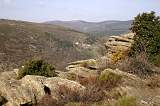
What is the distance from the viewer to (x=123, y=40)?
2947cm

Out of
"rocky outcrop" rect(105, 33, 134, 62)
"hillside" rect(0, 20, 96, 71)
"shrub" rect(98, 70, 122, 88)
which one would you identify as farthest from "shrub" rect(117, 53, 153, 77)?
"hillside" rect(0, 20, 96, 71)

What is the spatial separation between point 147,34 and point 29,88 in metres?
12.2

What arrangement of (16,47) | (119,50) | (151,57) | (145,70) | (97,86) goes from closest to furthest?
(97,86)
(145,70)
(151,57)
(119,50)
(16,47)

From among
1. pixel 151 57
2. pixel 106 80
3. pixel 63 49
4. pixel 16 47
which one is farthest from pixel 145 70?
pixel 63 49

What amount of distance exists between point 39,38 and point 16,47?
3239cm

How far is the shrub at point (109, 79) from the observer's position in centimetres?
1655

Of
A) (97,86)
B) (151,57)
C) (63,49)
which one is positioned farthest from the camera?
(63,49)

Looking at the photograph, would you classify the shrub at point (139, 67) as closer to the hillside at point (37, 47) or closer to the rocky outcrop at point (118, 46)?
the rocky outcrop at point (118, 46)

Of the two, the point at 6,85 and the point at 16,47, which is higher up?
the point at 6,85

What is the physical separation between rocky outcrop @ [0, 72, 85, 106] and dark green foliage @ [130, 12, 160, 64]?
8621mm

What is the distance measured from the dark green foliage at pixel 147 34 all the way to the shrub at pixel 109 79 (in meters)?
6.60

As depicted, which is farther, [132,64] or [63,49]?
[63,49]

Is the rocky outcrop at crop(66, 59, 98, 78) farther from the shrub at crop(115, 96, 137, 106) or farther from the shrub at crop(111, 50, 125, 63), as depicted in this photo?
the shrub at crop(115, 96, 137, 106)

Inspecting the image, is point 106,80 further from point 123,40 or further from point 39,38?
point 39,38
